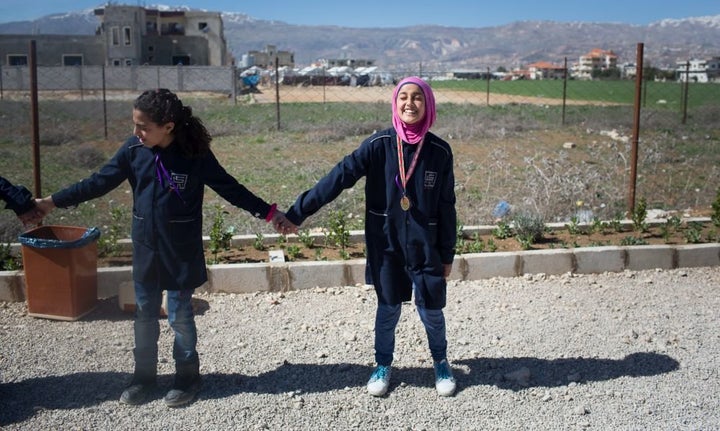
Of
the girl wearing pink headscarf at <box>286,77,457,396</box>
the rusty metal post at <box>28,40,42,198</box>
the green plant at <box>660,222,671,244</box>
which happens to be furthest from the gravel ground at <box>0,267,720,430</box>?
the rusty metal post at <box>28,40,42,198</box>

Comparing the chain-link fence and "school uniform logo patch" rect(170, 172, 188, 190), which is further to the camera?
the chain-link fence

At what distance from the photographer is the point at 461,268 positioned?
21.0 feet

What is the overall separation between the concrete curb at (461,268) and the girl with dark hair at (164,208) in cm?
156

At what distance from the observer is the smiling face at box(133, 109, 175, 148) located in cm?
391

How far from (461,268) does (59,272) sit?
3.22 metres

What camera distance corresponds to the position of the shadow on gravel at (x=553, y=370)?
445cm

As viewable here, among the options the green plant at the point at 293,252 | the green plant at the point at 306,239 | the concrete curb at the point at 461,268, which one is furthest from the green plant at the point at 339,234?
the concrete curb at the point at 461,268

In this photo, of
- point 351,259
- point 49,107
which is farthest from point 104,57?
point 351,259

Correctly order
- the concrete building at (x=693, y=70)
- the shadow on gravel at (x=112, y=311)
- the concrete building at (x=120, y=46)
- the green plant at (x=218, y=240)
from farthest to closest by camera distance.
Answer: the concrete building at (x=120, y=46) < the concrete building at (x=693, y=70) < the green plant at (x=218, y=240) < the shadow on gravel at (x=112, y=311)

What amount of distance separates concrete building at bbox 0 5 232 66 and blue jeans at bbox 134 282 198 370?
6354 cm

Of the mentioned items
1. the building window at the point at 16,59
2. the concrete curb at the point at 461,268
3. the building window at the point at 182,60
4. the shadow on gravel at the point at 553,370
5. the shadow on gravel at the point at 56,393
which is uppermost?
the building window at the point at 182,60

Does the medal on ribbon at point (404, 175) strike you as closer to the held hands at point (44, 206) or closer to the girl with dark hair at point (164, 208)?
the girl with dark hair at point (164, 208)

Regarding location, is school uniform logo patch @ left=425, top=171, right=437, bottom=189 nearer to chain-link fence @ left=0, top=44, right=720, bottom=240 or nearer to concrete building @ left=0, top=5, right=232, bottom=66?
chain-link fence @ left=0, top=44, right=720, bottom=240

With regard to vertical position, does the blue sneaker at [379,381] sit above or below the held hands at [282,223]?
below
